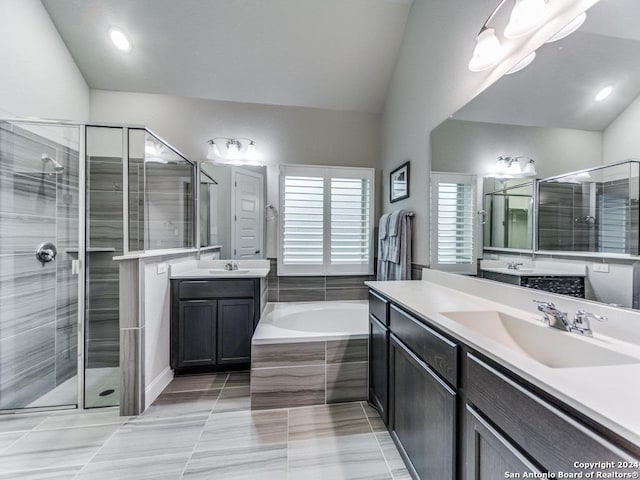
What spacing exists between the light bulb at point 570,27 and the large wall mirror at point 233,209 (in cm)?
248

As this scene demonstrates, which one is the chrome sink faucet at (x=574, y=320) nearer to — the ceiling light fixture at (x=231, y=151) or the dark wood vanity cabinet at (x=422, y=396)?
the dark wood vanity cabinet at (x=422, y=396)

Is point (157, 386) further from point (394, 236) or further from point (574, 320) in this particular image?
point (574, 320)

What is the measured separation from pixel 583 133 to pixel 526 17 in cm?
63

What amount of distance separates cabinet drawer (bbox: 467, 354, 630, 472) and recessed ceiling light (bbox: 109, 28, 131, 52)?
3573mm

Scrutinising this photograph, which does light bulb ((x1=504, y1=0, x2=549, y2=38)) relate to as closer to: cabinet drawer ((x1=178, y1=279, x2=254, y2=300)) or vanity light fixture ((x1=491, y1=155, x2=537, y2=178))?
vanity light fixture ((x1=491, y1=155, x2=537, y2=178))

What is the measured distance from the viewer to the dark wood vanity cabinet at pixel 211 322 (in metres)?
2.34

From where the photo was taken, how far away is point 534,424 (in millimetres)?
666

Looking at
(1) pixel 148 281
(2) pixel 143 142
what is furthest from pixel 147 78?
(1) pixel 148 281

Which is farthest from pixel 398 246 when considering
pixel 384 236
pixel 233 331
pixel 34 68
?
pixel 34 68

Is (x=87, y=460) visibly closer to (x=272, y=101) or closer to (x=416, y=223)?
(x=416, y=223)

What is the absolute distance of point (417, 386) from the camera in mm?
1252

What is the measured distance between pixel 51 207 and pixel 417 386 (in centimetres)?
274

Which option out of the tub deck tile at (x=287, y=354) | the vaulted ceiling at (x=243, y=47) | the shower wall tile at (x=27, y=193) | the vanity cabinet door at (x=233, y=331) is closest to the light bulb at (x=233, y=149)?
the vaulted ceiling at (x=243, y=47)

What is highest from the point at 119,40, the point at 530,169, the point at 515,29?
the point at 119,40
